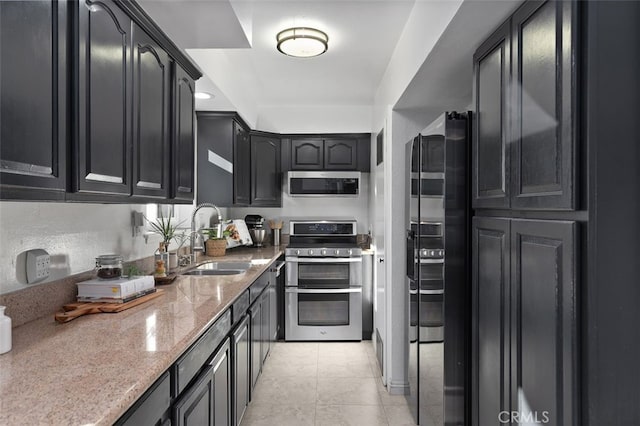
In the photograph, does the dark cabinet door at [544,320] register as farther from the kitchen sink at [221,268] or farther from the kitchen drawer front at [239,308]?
the kitchen sink at [221,268]

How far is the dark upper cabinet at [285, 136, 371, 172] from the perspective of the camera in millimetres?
4535

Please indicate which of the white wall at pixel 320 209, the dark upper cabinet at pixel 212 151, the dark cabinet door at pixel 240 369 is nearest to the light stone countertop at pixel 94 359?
the dark cabinet door at pixel 240 369

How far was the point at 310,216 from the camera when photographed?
4.86 meters

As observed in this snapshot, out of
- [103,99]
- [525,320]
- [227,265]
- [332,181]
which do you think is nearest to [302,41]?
[103,99]

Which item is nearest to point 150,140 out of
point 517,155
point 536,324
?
point 517,155

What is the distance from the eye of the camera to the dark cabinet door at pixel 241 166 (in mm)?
3750

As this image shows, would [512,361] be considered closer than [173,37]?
Yes

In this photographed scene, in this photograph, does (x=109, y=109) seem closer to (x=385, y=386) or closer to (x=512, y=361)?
(x=512, y=361)

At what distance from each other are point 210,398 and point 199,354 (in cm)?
28

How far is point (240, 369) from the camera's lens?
2287mm

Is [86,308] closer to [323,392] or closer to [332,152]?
[323,392]

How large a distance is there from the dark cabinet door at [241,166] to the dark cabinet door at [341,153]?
0.90 meters

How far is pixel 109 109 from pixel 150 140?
1.32ft

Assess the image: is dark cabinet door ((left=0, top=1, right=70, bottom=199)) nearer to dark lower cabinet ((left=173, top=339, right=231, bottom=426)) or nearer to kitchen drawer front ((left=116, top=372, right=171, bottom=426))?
kitchen drawer front ((left=116, top=372, right=171, bottom=426))
